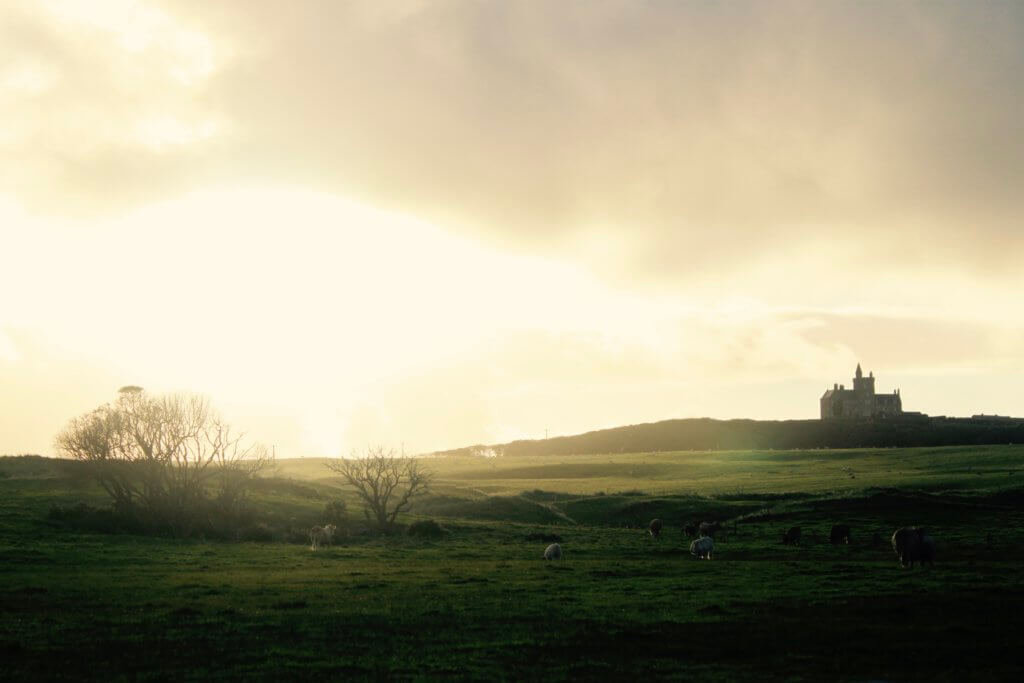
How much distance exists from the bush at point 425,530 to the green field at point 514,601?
100cm

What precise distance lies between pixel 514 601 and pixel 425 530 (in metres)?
37.6

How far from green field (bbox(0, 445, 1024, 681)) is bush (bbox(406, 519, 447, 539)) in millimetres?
996

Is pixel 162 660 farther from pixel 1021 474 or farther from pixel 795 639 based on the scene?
pixel 1021 474

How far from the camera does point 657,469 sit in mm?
163500

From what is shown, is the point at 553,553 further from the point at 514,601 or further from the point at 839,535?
the point at 839,535

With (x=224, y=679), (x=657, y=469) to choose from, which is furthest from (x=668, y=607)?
(x=657, y=469)

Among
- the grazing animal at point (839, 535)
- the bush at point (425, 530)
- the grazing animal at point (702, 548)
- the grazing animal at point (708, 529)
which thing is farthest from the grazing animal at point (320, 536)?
the grazing animal at point (839, 535)

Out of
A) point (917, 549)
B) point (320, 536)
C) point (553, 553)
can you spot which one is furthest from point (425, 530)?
point (917, 549)

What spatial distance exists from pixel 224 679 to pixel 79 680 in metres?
3.36

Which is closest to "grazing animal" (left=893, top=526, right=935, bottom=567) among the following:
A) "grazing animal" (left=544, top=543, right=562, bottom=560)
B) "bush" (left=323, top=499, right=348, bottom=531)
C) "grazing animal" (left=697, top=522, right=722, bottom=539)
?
"grazing animal" (left=544, top=543, right=562, bottom=560)

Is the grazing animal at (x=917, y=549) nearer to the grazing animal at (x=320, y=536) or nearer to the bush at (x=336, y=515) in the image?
the grazing animal at (x=320, y=536)

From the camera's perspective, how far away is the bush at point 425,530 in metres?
71.4

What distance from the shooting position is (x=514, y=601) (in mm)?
36031

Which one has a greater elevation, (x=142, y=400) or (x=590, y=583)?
(x=142, y=400)
